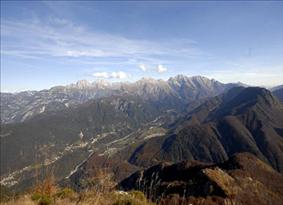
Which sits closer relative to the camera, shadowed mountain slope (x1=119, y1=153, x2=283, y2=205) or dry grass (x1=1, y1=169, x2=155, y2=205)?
dry grass (x1=1, y1=169, x2=155, y2=205)

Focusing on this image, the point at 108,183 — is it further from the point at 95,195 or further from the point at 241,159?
the point at 241,159

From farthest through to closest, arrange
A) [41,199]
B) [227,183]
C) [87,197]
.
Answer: [227,183]
[87,197]
[41,199]

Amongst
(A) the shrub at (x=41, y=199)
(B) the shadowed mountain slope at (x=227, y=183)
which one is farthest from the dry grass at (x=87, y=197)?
(B) the shadowed mountain slope at (x=227, y=183)

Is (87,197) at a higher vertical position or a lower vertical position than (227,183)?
higher

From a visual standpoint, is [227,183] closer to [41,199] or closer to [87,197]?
[87,197]

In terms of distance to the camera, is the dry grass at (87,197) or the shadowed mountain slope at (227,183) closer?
the dry grass at (87,197)

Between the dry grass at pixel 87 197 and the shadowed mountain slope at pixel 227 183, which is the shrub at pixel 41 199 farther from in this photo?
the shadowed mountain slope at pixel 227 183

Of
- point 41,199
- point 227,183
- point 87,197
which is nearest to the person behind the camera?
point 41,199

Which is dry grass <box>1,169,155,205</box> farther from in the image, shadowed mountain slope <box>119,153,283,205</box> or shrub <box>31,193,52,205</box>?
shadowed mountain slope <box>119,153,283,205</box>

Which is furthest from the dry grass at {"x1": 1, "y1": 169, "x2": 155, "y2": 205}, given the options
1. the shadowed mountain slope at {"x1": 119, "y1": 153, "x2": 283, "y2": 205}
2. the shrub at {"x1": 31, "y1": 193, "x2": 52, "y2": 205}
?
the shadowed mountain slope at {"x1": 119, "y1": 153, "x2": 283, "y2": 205}

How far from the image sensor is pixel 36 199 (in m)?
7.47

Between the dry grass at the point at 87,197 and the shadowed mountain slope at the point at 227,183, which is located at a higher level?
the dry grass at the point at 87,197

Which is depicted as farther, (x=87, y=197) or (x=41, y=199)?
(x=87, y=197)

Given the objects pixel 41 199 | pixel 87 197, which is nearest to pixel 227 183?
pixel 87 197
